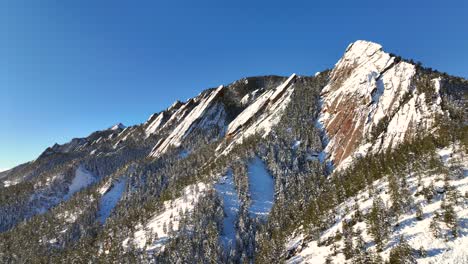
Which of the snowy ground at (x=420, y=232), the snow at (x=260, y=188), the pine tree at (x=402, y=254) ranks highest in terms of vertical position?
the snow at (x=260, y=188)

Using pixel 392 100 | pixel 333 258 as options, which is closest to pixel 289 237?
pixel 333 258

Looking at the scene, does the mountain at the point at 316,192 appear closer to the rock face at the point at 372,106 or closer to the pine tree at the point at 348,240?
the pine tree at the point at 348,240

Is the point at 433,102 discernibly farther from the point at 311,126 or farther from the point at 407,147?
the point at 311,126

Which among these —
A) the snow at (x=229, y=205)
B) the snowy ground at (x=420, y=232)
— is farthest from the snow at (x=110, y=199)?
the snowy ground at (x=420, y=232)

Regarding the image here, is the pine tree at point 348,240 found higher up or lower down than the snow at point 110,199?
lower down

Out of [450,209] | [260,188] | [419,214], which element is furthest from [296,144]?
[450,209]

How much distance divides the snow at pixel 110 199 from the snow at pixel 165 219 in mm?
52175

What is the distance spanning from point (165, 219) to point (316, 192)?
51.2 m

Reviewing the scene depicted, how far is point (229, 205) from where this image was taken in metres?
110

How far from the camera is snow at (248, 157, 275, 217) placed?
109m

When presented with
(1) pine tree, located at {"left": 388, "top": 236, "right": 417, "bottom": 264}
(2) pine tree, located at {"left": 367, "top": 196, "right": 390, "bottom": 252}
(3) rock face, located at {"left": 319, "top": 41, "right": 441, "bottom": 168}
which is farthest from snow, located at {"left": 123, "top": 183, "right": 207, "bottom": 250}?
(1) pine tree, located at {"left": 388, "top": 236, "right": 417, "bottom": 264}

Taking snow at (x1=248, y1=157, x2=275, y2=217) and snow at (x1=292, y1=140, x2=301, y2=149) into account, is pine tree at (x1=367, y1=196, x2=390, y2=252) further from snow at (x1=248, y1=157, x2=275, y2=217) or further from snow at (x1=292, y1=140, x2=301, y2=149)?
snow at (x1=292, y1=140, x2=301, y2=149)

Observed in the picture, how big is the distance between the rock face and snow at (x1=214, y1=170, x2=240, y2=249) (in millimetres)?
39481

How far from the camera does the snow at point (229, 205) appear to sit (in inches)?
3784
